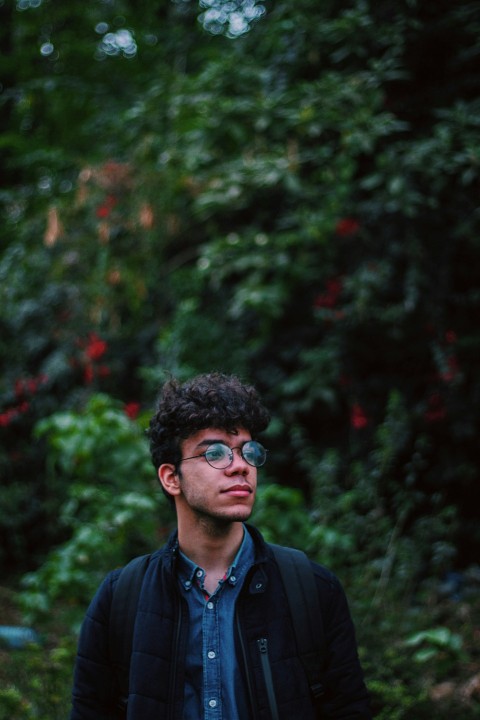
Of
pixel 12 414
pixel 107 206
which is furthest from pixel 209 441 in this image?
pixel 12 414

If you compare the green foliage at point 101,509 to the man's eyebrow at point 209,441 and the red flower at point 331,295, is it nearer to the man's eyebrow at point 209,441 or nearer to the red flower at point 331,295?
the red flower at point 331,295

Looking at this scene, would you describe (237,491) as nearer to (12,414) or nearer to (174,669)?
(174,669)

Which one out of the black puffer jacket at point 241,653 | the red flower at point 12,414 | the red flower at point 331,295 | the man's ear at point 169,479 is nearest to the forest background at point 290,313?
the red flower at point 331,295

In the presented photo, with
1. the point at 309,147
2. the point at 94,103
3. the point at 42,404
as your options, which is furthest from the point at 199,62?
the point at 42,404

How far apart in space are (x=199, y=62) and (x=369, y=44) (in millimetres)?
2416

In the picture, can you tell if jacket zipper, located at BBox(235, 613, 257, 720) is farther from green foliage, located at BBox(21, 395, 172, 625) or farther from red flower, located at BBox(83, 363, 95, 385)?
red flower, located at BBox(83, 363, 95, 385)

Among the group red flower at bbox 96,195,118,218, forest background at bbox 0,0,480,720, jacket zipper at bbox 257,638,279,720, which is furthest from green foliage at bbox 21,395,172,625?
jacket zipper at bbox 257,638,279,720

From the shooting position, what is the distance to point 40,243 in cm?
652

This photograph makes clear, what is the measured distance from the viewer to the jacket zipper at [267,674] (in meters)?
1.70

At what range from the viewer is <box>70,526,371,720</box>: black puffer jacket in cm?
172

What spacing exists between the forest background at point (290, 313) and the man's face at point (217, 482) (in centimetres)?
178

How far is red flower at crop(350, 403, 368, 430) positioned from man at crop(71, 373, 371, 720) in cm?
299

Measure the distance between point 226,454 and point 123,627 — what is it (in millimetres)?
514

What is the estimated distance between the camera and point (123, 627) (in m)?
1.84
